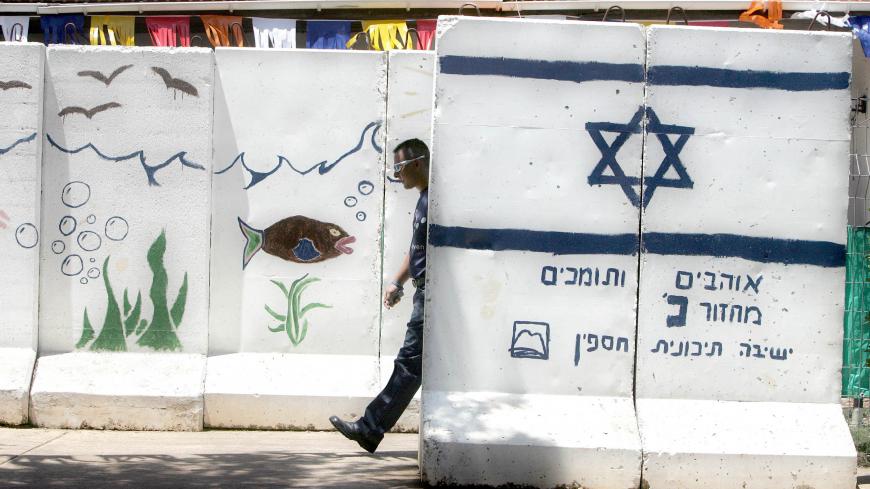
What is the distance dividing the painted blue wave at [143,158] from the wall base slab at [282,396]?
1.37 m

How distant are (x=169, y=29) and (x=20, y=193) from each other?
5.51 metres

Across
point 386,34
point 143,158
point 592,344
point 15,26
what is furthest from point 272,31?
point 592,344

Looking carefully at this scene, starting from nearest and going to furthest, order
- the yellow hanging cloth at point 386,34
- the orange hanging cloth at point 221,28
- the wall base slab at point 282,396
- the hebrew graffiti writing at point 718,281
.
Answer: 1. the hebrew graffiti writing at point 718,281
2. the wall base slab at point 282,396
3. the yellow hanging cloth at point 386,34
4. the orange hanging cloth at point 221,28

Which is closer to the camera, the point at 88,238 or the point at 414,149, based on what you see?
the point at 414,149

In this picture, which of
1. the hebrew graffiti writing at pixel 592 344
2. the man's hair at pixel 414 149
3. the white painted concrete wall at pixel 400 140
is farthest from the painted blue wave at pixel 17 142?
the hebrew graffiti writing at pixel 592 344

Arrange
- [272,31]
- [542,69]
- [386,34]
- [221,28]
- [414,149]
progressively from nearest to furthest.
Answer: [542,69] → [414,149] → [386,34] → [272,31] → [221,28]

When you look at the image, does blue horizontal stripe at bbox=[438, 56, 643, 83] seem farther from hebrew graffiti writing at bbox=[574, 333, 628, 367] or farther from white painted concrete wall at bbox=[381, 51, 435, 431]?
white painted concrete wall at bbox=[381, 51, 435, 431]

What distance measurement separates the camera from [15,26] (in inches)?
520

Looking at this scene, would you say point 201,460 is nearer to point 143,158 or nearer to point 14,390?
point 14,390

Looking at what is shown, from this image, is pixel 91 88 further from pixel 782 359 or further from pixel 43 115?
pixel 782 359

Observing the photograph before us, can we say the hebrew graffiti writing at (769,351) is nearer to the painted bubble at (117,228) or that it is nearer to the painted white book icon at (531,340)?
the painted white book icon at (531,340)

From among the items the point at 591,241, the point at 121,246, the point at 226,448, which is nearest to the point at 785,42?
the point at 591,241

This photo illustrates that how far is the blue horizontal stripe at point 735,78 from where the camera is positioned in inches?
245

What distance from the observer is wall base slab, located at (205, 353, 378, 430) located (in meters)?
7.82
